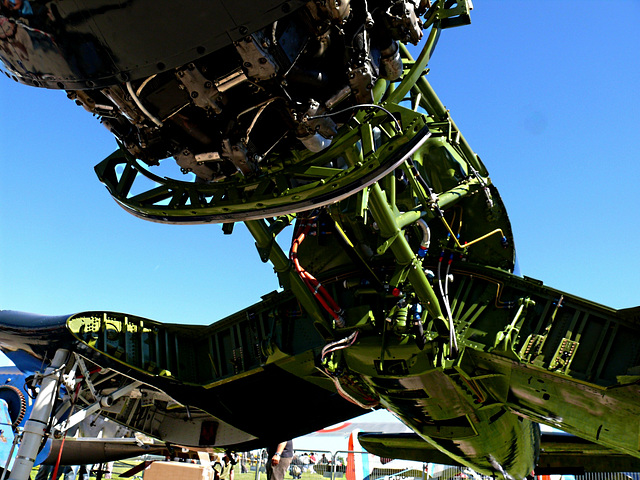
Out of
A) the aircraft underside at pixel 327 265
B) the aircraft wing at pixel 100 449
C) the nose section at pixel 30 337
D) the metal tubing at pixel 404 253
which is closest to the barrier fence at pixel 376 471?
the aircraft wing at pixel 100 449

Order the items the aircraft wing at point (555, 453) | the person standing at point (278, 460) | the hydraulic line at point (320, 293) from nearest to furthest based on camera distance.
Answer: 1. the hydraulic line at point (320, 293)
2. the person standing at point (278, 460)
3. the aircraft wing at point (555, 453)

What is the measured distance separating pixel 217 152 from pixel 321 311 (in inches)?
122

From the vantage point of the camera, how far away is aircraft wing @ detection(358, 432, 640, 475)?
33.3ft

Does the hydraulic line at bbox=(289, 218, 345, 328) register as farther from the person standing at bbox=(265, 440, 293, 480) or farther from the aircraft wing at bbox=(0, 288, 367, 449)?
the person standing at bbox=(265, 440, 293, 480)

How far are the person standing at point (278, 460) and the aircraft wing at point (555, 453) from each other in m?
1.93

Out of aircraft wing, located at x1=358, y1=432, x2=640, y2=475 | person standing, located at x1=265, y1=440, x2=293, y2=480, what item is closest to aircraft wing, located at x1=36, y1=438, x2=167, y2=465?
person standing, located at x1=265, y1=440, x2=293, y2=480

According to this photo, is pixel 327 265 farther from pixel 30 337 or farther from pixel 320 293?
pixel 30 337

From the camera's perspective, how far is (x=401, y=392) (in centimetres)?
770

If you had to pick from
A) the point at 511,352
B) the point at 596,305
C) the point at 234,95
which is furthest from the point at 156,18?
the point at 596,305

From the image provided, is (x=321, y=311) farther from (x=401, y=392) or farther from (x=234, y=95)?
(x=234, y=95)

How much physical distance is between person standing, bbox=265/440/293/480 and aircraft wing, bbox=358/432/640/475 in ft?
6.33

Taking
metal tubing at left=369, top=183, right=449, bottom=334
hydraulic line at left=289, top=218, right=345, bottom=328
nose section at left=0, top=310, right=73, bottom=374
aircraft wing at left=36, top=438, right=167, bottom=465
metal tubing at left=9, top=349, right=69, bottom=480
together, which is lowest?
aircraft wing at left=36, top=438, right=167, bottom=465

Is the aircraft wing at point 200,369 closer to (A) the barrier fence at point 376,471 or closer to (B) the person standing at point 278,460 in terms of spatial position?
(B) the person standing at point 278,460

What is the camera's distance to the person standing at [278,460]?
9508 millimetres
